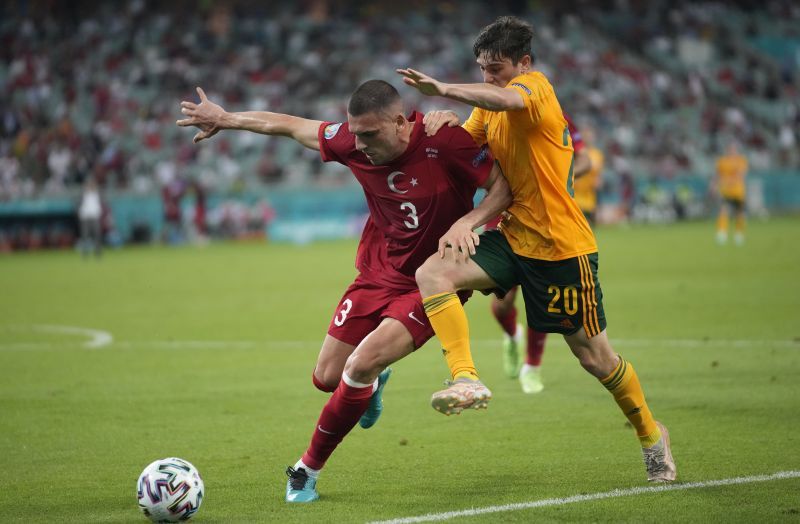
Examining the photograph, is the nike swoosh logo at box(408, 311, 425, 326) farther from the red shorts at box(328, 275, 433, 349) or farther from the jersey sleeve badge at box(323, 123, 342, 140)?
the jersey sleeve badge at box(323, 123, 342, 140)

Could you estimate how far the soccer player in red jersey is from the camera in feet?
19.8

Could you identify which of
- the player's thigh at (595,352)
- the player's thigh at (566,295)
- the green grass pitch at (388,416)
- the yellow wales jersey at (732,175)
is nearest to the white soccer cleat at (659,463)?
the green grass pitch at (388,416)

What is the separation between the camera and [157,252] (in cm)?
3153

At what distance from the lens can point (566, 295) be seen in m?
6.18

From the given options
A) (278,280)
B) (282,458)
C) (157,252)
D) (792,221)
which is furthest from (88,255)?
(282,458)

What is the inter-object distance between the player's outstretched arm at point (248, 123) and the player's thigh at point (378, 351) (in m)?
1.28

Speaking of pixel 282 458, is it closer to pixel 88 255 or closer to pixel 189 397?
pixel 189 397

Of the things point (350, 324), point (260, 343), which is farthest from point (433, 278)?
point (260, 343)

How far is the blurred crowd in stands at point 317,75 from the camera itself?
36688 millimetres

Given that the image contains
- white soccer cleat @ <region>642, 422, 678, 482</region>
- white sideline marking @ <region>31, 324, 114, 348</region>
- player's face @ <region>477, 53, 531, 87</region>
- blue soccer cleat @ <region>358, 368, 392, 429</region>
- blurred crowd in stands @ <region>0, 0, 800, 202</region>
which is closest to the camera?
white soccer cleat @ <region>642, 422, 678, 482</region>

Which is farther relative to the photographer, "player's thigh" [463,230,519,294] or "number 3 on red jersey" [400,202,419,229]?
"number 3 on red jersey" [400,202,419,229]

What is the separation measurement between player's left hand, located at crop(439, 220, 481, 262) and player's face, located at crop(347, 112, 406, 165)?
549 mm

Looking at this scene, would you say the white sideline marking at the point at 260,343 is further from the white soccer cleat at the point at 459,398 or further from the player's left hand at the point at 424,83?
the player's left hand at the point at 424,83

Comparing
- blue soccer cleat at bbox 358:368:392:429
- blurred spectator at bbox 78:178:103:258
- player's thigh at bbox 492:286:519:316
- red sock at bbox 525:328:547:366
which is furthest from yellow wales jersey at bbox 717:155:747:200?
blue soccer cleat at bbox 358:368:392:429
